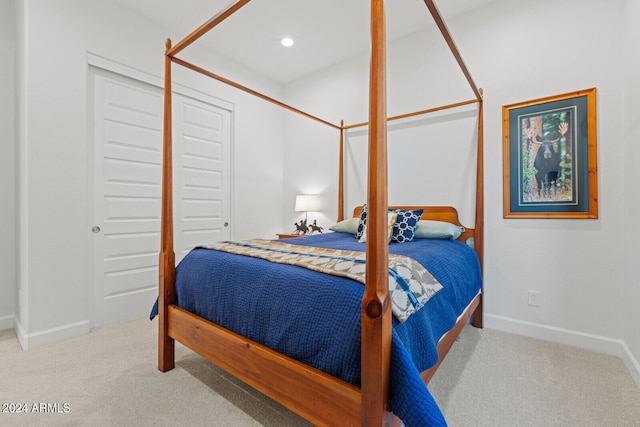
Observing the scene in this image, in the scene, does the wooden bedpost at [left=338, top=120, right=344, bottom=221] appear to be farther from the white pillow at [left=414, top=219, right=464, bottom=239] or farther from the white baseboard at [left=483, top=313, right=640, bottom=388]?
the white baseboard at [left=483, top=313, right=640, bottom=388]

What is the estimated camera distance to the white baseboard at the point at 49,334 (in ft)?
6.89

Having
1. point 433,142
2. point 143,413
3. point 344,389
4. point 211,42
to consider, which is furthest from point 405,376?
point 211,42

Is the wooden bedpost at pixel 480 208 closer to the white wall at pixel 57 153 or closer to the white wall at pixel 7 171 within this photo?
the white wall at pixel 57 153

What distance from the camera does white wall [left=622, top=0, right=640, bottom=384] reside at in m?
1.76

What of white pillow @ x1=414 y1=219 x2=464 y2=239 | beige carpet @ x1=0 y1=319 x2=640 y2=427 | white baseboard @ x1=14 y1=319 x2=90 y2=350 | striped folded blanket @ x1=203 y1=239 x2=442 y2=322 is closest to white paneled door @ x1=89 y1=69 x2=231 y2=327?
white baseboard @ x1=14 y1=319 x2=90 y2=350

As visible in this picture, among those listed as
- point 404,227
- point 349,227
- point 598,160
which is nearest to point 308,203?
point 349,227

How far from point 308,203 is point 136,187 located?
1.79 metres

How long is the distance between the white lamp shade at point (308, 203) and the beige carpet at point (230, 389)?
6.51ft

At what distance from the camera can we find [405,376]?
2.96 ft

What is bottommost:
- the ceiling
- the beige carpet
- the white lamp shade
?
the beige carpet

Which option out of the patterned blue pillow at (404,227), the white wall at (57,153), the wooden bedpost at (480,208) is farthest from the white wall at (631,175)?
the white wall at (57,153)

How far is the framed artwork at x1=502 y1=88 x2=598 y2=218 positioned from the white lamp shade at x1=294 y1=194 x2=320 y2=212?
197cm

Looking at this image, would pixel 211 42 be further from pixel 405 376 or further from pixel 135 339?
→ pixel 405 376

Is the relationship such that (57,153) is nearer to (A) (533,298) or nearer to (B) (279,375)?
(B) (279,375)
